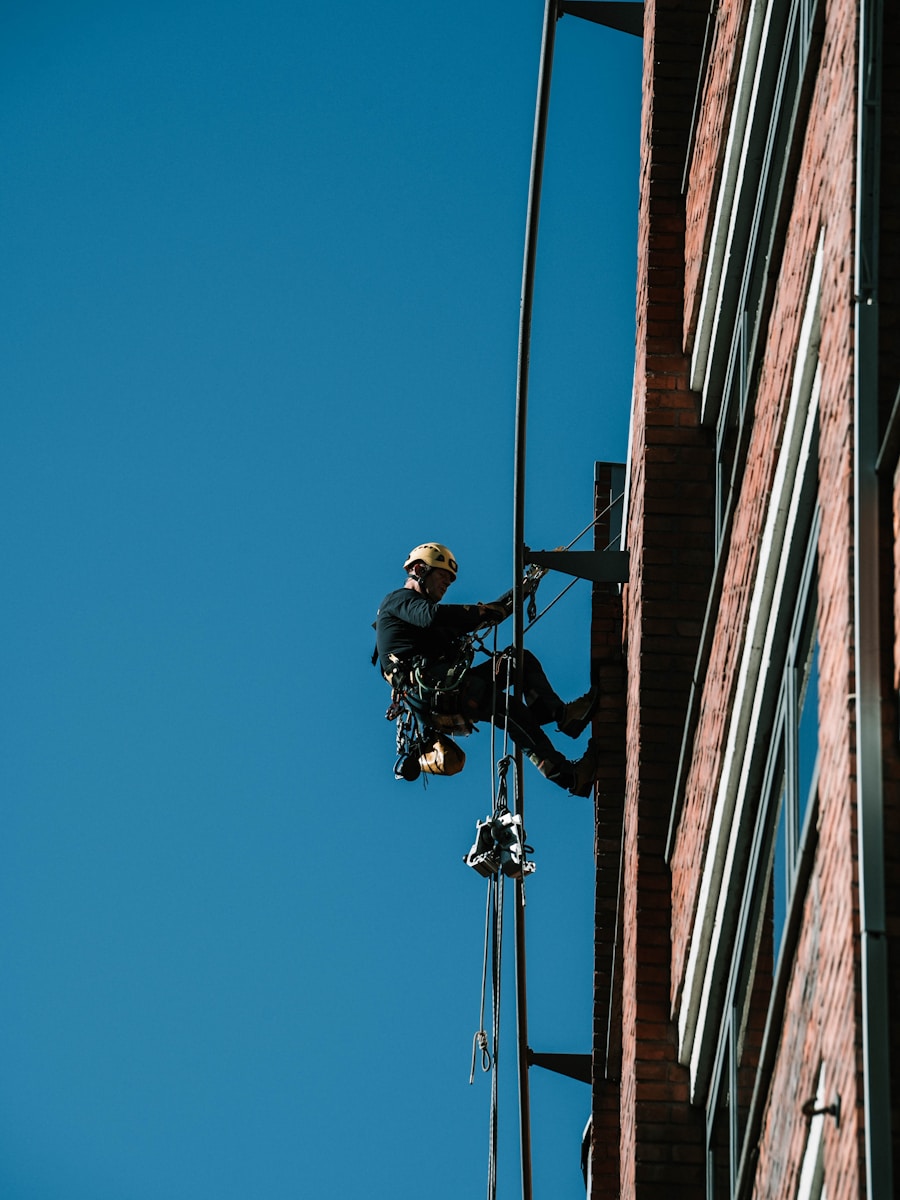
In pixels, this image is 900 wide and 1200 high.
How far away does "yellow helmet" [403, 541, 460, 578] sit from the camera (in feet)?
52.3

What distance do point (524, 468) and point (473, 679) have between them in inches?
60.2

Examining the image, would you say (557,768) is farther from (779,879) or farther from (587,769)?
(779,879)

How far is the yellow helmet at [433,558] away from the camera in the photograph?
15.9m

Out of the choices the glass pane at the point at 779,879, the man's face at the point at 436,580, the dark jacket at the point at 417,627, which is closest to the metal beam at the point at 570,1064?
the dark jacket at the point at 417,627

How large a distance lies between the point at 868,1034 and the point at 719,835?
12.2 ft

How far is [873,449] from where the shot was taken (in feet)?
24.8

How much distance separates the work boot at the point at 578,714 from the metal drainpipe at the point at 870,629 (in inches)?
275

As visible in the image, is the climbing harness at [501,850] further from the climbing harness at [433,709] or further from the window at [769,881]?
the window at [769,881]

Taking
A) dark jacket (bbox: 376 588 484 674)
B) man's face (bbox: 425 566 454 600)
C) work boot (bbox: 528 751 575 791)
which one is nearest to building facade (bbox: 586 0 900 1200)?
work boot (bbox: 528 751 575 791)

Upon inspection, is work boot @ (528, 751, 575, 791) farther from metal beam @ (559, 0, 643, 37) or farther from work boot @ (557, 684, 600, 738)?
metal beam @ (559, 0, 643, 37)

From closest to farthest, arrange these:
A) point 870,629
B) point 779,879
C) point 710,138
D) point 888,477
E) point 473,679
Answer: point 870,629
point 888,477
point 779,879
point 710,138
point 473,679

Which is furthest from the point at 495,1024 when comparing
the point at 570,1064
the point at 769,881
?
the point at 769,881

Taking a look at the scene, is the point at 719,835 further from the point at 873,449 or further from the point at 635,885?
the point at 873,449

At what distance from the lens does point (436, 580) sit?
52.2 ft
